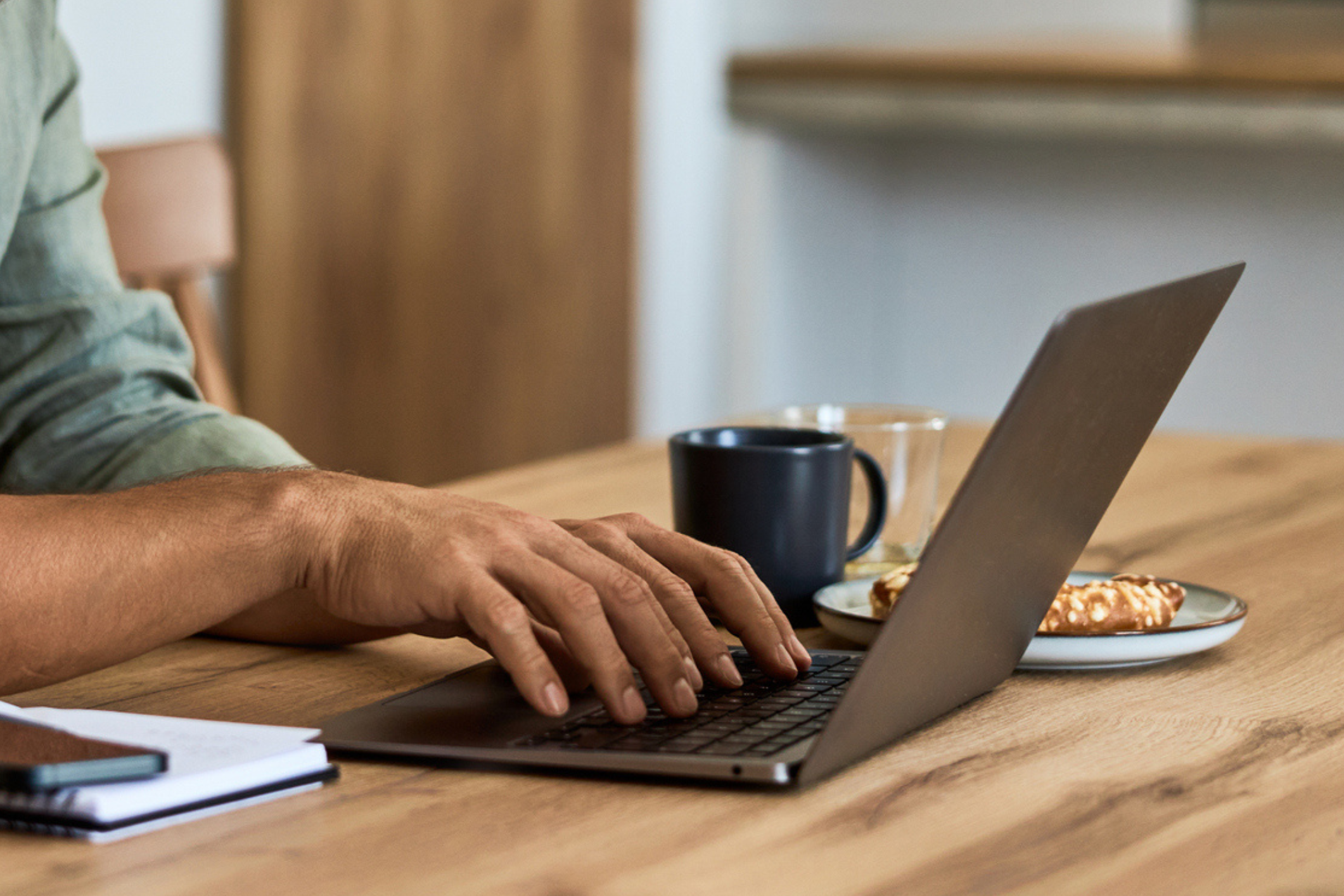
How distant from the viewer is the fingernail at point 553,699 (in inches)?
23.7

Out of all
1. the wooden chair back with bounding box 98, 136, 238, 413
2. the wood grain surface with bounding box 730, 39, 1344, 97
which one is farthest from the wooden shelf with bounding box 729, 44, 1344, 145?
the wooden chair back with bounding box 98, 136, 238, 413

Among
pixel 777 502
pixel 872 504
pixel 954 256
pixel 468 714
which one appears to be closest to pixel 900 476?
pixel 872 504

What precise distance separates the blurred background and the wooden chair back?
3.11ft

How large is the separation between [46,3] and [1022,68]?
223cm

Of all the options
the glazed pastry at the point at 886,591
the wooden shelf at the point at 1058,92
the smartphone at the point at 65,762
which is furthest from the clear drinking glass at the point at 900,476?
the wooden shelf at the point at 1058,92

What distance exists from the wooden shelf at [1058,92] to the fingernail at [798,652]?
2.39 meters

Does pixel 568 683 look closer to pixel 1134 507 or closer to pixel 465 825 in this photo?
pixel 465 825

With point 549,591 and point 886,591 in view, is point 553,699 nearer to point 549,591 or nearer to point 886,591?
point 549,591

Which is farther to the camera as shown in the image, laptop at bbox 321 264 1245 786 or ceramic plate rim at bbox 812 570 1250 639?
ceramic plate rim at bbox 812 570 1250 639

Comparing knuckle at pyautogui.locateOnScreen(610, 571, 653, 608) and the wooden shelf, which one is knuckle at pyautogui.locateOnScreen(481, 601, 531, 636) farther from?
the wooden shelf

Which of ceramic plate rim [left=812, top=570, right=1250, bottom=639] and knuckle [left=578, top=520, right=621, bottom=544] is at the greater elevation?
knuckle [left=578, top=520, right=621, bottom=544]

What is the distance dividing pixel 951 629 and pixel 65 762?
0.97ft

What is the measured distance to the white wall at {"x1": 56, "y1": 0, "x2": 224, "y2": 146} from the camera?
2262 millimetres

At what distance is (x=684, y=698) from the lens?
24.3 inches
